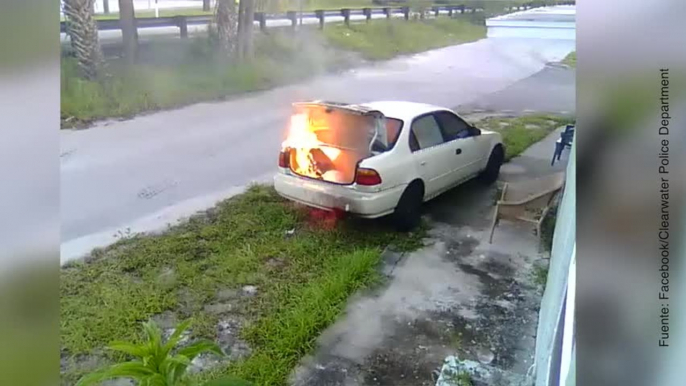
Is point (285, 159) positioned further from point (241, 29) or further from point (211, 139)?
point (241, 29)

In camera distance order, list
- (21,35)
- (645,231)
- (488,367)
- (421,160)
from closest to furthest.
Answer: (645,231) → (21,35) → (488,367) → (421,160)

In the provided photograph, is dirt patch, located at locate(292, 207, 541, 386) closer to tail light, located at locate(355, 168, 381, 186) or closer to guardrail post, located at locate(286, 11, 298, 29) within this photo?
tail light, located at locate(355, 168, 381, 186)

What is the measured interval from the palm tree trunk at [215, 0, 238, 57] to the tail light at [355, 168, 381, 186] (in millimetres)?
381

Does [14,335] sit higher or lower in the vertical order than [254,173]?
lower

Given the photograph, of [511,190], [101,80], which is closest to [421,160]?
[511,190]

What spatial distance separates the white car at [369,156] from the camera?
4.58ft

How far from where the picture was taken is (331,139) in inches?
55.2

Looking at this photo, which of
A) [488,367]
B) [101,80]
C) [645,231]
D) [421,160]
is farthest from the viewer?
[421,160]

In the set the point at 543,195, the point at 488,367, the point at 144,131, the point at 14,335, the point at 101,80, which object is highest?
the point at 101,80

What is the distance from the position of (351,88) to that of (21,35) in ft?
2.10

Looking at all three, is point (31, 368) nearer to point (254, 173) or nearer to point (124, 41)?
point (254, 173)

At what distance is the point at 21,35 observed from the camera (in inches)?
43.8

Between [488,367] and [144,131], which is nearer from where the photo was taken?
[488,367]

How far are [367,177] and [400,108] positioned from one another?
167mm
